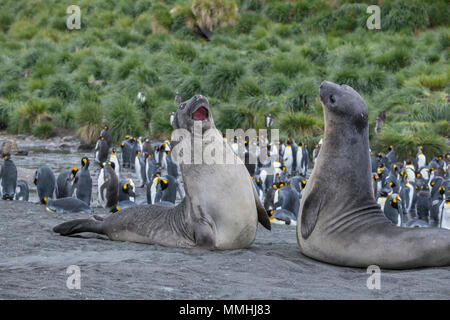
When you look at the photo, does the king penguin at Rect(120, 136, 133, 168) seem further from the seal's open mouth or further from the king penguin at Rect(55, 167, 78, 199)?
the seal's open mouth

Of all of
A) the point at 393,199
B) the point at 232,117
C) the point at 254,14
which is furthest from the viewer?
the point at 254,14

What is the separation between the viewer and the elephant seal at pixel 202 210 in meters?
4.97

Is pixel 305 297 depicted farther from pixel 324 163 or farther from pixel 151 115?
pixel 151 115

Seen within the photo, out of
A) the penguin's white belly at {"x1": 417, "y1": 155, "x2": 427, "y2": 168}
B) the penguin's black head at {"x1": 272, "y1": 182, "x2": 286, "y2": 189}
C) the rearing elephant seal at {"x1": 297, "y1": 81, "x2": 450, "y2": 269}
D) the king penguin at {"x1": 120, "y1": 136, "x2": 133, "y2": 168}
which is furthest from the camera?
the king penguin at {"x1": 120, "y1": 136, "x2": 133, "y2": 168}

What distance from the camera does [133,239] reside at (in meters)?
5.42

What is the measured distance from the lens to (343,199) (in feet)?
15.7

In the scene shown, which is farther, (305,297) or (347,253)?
(347,253)

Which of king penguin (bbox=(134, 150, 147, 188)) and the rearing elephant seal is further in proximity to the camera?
king penguin (bbox=(134, 150, 147, 188))

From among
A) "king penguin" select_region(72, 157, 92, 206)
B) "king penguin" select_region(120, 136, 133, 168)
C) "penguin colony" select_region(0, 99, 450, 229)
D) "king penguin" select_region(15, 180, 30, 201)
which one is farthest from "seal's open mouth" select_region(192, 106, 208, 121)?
"king penguin" select_region(120, 136, 133, 168)

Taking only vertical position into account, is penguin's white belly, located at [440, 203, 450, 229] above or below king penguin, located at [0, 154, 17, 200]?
below

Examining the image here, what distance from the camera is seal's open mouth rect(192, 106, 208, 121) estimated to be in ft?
17.5

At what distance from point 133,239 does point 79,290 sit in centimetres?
206
